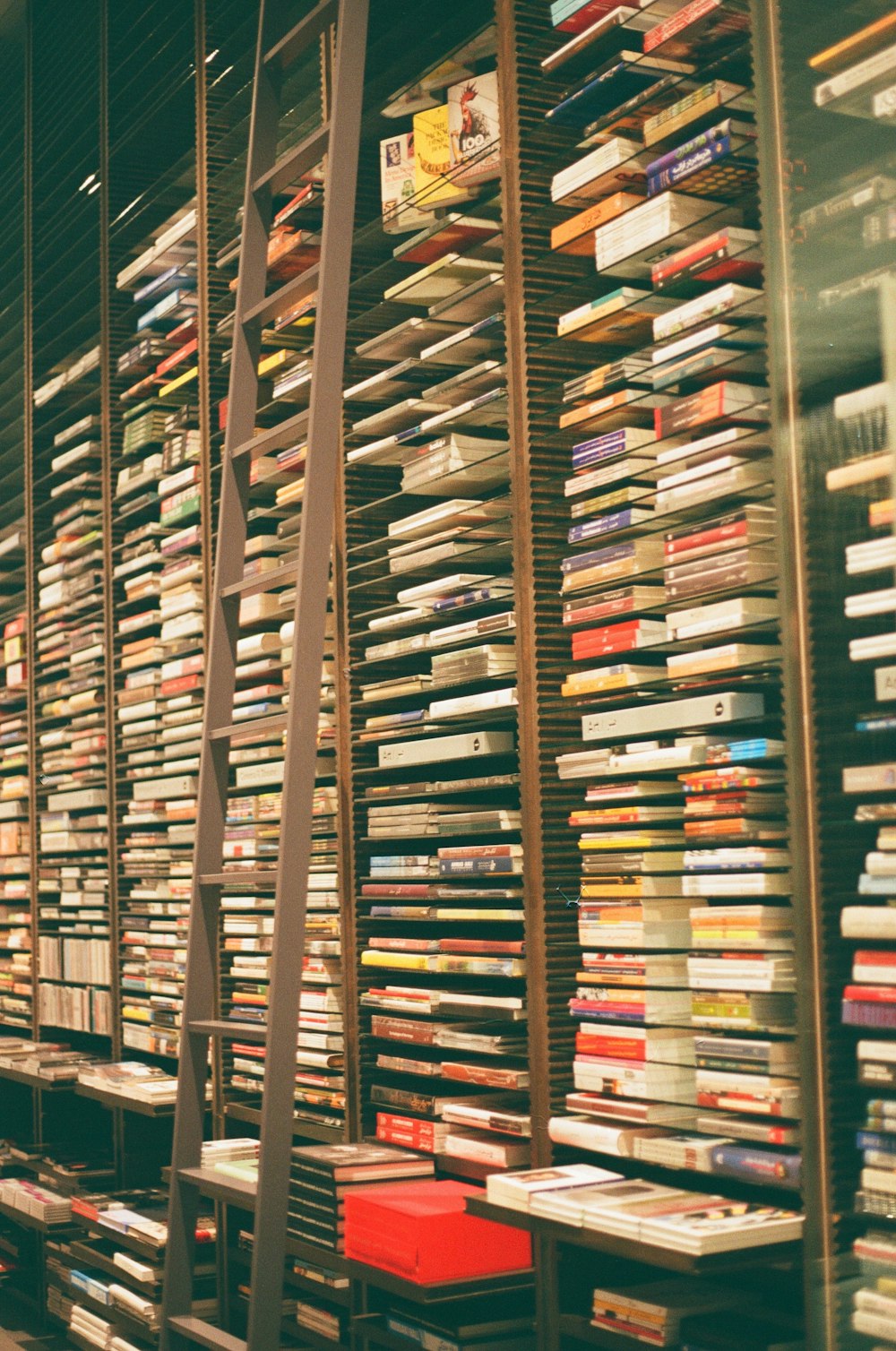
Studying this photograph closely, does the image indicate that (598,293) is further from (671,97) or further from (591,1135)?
(591,1135)

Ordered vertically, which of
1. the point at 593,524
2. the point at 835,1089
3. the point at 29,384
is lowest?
the point at 835,1089

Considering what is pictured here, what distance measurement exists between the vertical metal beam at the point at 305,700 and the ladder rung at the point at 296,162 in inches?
3.0

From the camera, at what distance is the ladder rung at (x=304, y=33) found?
2.68 metres

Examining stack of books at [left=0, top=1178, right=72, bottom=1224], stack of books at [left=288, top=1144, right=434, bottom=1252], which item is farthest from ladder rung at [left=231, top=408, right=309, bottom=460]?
stack of books at [left=0, top=1178, right=72, bottom=1224]

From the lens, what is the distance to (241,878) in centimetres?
241

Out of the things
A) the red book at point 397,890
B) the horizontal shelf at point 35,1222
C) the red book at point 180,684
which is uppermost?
the red book at point 180,684

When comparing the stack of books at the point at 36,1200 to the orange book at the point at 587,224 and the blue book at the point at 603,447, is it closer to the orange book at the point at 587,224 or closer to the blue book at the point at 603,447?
the blue book at the point at 603,447

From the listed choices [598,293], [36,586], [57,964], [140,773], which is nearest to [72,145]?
[36,586]

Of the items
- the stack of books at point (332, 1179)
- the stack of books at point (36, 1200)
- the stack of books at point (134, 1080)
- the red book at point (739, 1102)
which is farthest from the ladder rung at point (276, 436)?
the stack of books at point (36, 1200)

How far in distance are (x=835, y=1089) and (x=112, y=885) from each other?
10.6 ft

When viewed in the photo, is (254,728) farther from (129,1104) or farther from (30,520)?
(30,520)

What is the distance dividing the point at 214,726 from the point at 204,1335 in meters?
1.01

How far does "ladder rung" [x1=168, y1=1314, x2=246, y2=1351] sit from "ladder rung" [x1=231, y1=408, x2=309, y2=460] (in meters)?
1.46

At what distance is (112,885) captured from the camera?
188 inches
